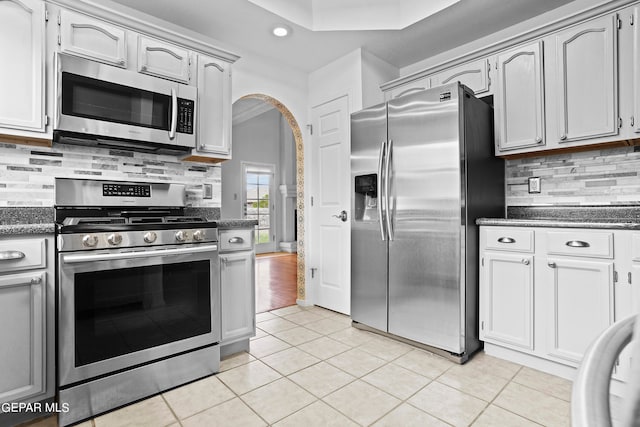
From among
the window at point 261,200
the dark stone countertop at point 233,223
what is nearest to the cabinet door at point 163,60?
the dark stone countertop at point 233,223

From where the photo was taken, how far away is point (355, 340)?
2.73 m

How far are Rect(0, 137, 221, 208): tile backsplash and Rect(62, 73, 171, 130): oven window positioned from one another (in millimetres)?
373

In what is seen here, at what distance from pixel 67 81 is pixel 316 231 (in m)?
2.42

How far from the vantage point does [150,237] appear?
6.44 feet

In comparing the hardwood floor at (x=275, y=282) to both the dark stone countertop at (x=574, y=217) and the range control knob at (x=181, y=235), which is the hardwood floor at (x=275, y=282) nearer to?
the range control knob at (x=181, y=235)

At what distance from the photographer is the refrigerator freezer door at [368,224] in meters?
2.76

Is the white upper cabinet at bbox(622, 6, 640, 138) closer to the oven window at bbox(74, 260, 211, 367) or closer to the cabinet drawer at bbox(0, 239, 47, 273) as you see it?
the oven window at bbox(74, 260, 211, 367)

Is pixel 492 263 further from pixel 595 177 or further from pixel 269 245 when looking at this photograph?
pixel 269 245

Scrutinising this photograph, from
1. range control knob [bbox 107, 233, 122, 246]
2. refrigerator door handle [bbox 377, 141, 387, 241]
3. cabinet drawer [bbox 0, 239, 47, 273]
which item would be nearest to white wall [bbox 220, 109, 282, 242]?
refrigerator door handle [bbox 377, 141, 387, 241]

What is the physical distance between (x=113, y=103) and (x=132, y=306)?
125 cm

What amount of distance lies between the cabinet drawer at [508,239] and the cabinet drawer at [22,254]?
260 centimetres

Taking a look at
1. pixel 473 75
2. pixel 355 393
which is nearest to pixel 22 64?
pixel 355 393

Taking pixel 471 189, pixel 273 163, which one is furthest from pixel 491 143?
pixel 273 163

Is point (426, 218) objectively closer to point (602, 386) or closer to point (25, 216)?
point (602, 386)
